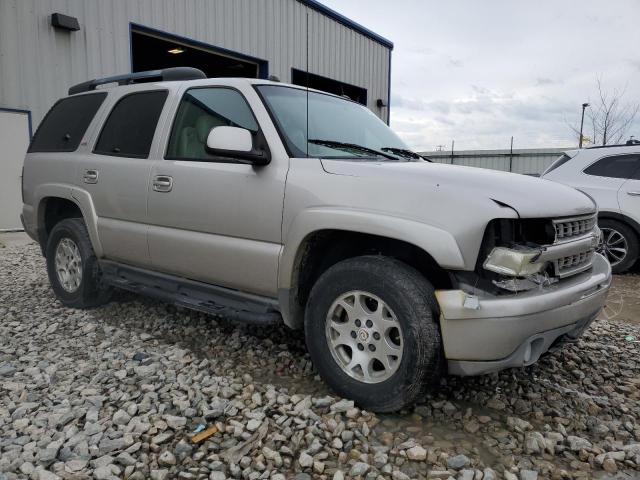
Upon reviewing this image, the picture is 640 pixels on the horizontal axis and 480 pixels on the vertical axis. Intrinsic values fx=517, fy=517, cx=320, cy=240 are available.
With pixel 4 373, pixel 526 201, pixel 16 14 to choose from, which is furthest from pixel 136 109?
pixel 16 14

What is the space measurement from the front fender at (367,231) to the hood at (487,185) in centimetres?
21

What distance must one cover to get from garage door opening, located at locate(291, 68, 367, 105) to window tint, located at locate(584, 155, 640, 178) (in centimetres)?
798

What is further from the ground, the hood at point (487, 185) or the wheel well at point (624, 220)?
the hood at point (487, 185)

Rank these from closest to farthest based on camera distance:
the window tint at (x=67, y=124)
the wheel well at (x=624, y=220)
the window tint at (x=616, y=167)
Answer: the window tint at (x=67, y=124)
the wheel well at (x=624, y=220)
the window tint at (x=616, y=167)

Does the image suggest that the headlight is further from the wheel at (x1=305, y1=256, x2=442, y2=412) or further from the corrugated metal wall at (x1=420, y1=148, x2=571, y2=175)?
the corrugated metal wall at (x1=420, y1=148, x2=571, y2=175)

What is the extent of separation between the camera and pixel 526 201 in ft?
8.57

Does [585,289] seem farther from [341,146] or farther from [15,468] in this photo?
[15,468]

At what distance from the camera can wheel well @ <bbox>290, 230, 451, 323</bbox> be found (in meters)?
2.85

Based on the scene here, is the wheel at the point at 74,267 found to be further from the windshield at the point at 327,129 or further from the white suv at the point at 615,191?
the white suv at the point at 615,191

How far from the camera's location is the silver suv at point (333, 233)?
2.54m

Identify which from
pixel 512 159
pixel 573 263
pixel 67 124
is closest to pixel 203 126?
pixel 67 124

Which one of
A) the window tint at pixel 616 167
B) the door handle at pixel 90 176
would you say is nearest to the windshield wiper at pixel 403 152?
the door handle at pixel 90 176

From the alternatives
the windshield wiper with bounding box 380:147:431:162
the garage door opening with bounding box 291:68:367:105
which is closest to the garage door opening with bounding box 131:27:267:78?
the garage door opening with bounding box 291:68:367:105

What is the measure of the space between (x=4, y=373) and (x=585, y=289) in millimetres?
3593
